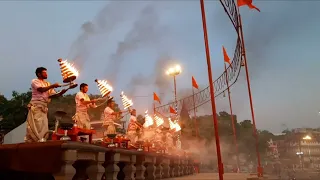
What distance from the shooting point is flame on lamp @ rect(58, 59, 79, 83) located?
9.03m

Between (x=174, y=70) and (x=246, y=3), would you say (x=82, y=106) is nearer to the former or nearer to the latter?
(x=246, y=3)

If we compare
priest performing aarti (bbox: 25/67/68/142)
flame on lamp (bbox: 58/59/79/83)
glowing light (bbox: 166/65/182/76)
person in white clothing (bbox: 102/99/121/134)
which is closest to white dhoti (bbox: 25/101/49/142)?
priest performing aarti (bbox: 25/67/68/142)

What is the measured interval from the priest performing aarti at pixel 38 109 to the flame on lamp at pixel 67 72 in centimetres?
49

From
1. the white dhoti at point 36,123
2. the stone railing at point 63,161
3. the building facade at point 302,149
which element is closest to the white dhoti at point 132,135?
the stone railing at point 63,161

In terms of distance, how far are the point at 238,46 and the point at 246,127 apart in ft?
248

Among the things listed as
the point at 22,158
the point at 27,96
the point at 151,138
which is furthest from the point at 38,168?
the point at 27,96

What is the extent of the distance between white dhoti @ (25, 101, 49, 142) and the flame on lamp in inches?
41.7

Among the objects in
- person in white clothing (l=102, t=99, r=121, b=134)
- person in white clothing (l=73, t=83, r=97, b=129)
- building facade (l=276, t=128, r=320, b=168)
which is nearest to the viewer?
person in white clothing (l=73, t=83, r=97, b=129)

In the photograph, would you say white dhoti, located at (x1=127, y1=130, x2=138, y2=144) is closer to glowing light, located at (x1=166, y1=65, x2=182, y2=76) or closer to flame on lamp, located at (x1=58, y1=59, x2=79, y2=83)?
flame on lamp, located at (x1=58, y1=59, x2=79, y2=83)

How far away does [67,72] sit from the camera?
359 inches

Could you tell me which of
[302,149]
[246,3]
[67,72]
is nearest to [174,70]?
[246,3]

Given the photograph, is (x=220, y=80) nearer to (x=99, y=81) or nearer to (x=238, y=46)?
(x=238, y=46)

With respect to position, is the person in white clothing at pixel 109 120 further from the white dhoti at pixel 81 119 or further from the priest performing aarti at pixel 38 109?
the priest performing aarti at pixel 38 109

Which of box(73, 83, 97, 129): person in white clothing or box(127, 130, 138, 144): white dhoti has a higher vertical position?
box(73, 83, 97, 129): person in white clothing
